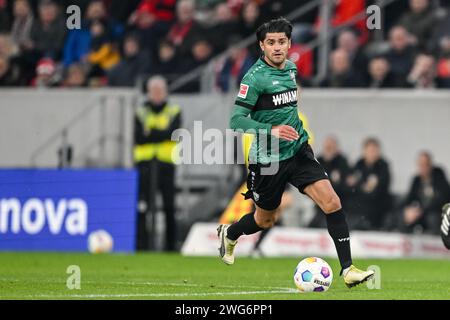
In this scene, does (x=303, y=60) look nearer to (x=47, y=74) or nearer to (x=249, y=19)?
(x=249, y=19)

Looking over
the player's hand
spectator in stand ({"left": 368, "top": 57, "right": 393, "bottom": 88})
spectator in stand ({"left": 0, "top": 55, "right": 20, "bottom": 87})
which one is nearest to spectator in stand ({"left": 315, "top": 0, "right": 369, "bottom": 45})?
spectator in stand ({"left": 368, "top": 57, "right": 393, "bottom": 88})

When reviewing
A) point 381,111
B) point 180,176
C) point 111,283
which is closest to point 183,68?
point 180,176

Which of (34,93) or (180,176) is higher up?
(34,93)

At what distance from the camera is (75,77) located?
69.9 feet

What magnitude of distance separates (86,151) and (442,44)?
6.09 meters

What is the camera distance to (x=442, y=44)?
1998 cm

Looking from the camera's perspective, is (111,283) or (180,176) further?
(180,176)

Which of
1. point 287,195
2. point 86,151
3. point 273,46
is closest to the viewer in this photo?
point 273,46

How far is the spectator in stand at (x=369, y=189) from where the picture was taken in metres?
19.1

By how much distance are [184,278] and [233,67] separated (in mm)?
8506

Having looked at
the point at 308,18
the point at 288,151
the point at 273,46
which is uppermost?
the point at 308,18

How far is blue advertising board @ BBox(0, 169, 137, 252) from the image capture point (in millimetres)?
18984

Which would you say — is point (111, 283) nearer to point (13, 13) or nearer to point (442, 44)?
point (442, 44)

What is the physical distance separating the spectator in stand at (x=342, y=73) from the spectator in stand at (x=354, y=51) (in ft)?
0.31
